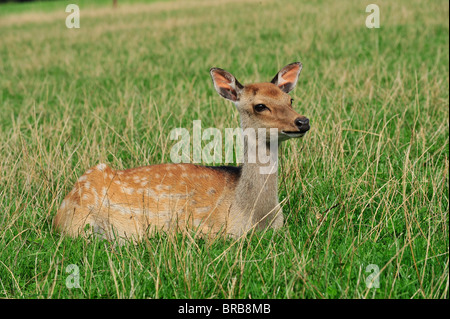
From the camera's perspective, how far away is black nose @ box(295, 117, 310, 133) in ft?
11.4

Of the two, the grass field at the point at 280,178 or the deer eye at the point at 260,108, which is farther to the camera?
the deer eye at the point at 260,108

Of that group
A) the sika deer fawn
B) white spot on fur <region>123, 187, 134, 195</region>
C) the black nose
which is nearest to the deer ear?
the sika deer fawn

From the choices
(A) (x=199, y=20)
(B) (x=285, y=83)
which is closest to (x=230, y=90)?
(B) (x=285, y=83)

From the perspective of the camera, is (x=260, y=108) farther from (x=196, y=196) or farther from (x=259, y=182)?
(x=196, y=196)

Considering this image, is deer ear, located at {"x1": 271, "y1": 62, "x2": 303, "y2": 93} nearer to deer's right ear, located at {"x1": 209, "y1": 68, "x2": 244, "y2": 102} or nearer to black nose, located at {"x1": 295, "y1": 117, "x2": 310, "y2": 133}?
deer's right ear, located at {"x1": 209, "y1": 68, "x2": 244, "y2": 102}

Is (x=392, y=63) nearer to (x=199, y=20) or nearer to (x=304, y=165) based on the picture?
(x=304, y=165)

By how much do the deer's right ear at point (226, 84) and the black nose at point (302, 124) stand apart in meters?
0.69

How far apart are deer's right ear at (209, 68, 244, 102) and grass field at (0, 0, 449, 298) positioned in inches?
32.6

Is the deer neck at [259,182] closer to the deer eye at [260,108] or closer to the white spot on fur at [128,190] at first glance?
the deer eye at [260,108]

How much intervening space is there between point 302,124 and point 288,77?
0.88m

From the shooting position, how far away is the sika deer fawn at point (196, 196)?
12.5 ft

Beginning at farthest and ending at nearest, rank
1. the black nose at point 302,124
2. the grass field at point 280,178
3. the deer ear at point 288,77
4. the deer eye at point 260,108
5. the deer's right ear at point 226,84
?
the deer ear at point 288,77, the deer's right ear at point 226,84, the deer eye at point 260,108, the black nose at point 302,124, the grass field at point 280,178

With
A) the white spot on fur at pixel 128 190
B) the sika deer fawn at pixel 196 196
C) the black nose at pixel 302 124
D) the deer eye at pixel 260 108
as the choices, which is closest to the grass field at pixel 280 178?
the sika deer fawn at pixel 196 196

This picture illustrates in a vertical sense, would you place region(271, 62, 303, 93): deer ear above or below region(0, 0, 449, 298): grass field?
above
